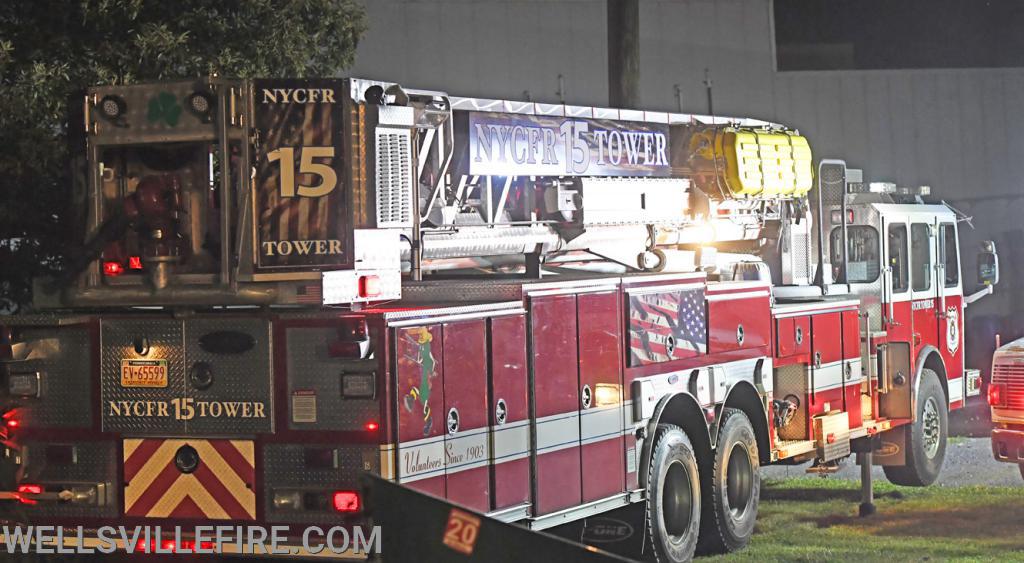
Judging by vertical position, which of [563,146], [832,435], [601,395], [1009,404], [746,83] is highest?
[746,83]

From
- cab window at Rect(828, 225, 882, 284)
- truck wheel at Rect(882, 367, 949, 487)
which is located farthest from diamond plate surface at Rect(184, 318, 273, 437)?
truck wheel at Rect(882, 367, 949, 487)

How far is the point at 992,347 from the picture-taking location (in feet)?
93.8

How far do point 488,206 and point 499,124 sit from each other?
0.54m

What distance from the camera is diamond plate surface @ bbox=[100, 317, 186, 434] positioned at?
27.8ft

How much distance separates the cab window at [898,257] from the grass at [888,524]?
2.04 metres

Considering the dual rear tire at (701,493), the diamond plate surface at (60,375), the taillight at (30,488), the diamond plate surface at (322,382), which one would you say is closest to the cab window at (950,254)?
the dual rear tire at (701,493)

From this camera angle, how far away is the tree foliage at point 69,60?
1178 centimetres

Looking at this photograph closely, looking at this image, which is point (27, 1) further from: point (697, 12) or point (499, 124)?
point (697, 12)

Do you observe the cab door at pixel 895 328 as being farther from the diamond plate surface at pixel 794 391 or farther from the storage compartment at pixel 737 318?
the storage compartment at pixel 737 318

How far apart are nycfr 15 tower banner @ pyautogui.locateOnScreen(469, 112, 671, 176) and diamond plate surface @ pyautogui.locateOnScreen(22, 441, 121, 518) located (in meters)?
2.89

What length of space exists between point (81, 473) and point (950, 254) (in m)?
10.7

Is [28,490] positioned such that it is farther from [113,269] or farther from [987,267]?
[987,267]

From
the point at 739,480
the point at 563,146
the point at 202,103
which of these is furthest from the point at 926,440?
the point at 202,103

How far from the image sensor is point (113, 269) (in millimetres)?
8828
